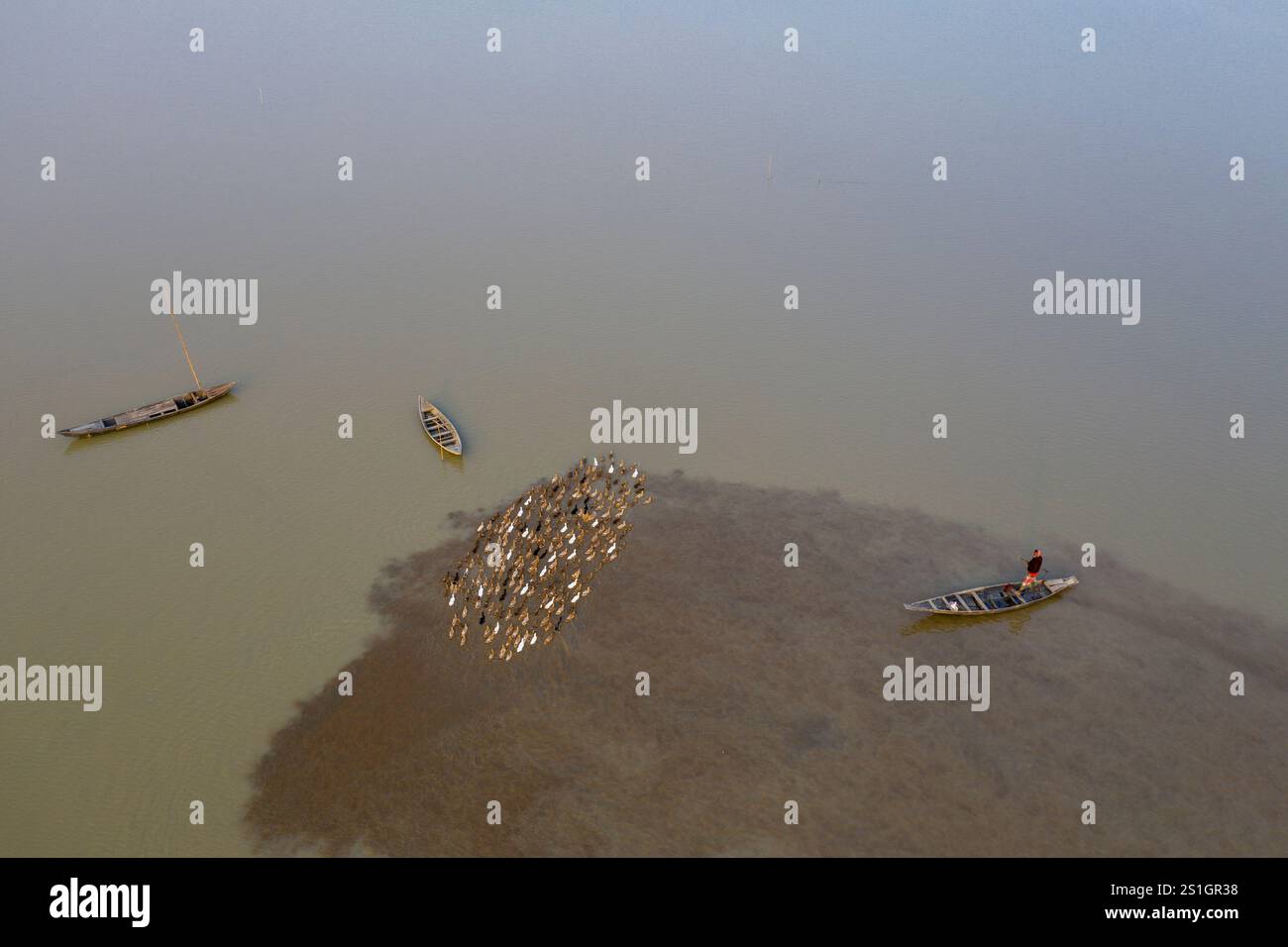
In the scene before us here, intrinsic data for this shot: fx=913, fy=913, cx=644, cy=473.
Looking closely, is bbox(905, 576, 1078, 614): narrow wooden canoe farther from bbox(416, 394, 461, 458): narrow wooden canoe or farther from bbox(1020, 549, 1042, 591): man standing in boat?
bbox(416, 394, 461, 458): narrow wooden canoe

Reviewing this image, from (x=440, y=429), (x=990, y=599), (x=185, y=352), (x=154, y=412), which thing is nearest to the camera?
(x=990, y=599)

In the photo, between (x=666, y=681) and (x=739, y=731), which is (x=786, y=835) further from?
(x=666, y=681)

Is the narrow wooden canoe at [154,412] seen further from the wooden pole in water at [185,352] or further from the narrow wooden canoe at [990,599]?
the narrow wooden canoe at [990,599]

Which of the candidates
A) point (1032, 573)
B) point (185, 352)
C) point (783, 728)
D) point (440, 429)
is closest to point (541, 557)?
point (440, 429)

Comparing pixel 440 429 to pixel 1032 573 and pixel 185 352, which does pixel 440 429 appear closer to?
pixel 185 352
